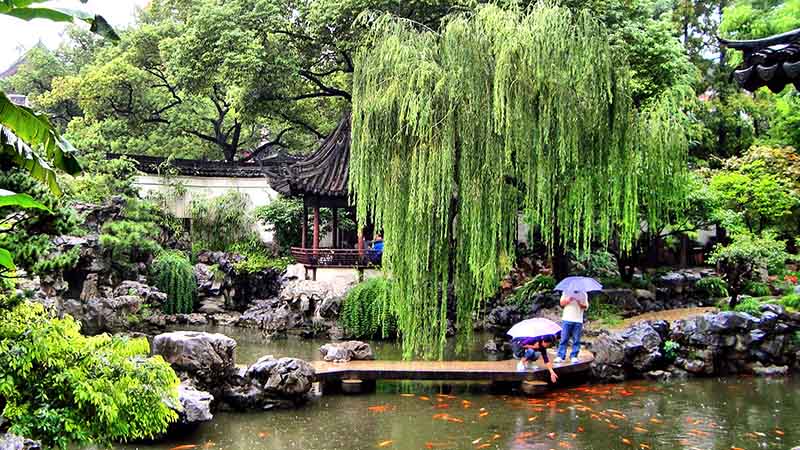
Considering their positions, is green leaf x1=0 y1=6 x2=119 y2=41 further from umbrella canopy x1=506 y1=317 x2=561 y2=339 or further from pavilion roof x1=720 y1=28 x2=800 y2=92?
umbrella canopy x1=506 y1=317 x2=561 y2=339

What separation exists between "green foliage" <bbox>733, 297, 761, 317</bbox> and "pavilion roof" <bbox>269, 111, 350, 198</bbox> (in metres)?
8.63

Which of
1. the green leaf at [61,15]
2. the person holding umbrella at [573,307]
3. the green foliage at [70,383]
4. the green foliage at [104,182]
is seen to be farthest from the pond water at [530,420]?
the green foliage at [104,182]

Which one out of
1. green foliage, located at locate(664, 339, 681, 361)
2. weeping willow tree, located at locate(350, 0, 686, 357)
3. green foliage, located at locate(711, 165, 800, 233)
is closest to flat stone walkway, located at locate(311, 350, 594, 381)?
weeping willow tree, located at locate(350, 0, 686, 357)

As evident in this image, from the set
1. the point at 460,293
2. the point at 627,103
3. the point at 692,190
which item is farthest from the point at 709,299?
the point at 460,293

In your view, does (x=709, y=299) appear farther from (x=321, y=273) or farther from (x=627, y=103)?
(x=321, y=273)

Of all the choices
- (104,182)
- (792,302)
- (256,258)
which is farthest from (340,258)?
(792,302)

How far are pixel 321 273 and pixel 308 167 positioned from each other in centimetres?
256

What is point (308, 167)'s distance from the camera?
55.8 ft

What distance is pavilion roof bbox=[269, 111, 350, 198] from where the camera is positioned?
16.6 meters

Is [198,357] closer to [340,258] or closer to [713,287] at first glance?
[340,258]

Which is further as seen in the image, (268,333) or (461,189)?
(268,333)

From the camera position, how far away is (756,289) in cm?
1497

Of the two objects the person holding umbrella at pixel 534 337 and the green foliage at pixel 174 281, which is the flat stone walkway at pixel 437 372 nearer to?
the person holding umbrella at pixel 534 337

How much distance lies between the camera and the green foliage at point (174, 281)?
58.6ft
